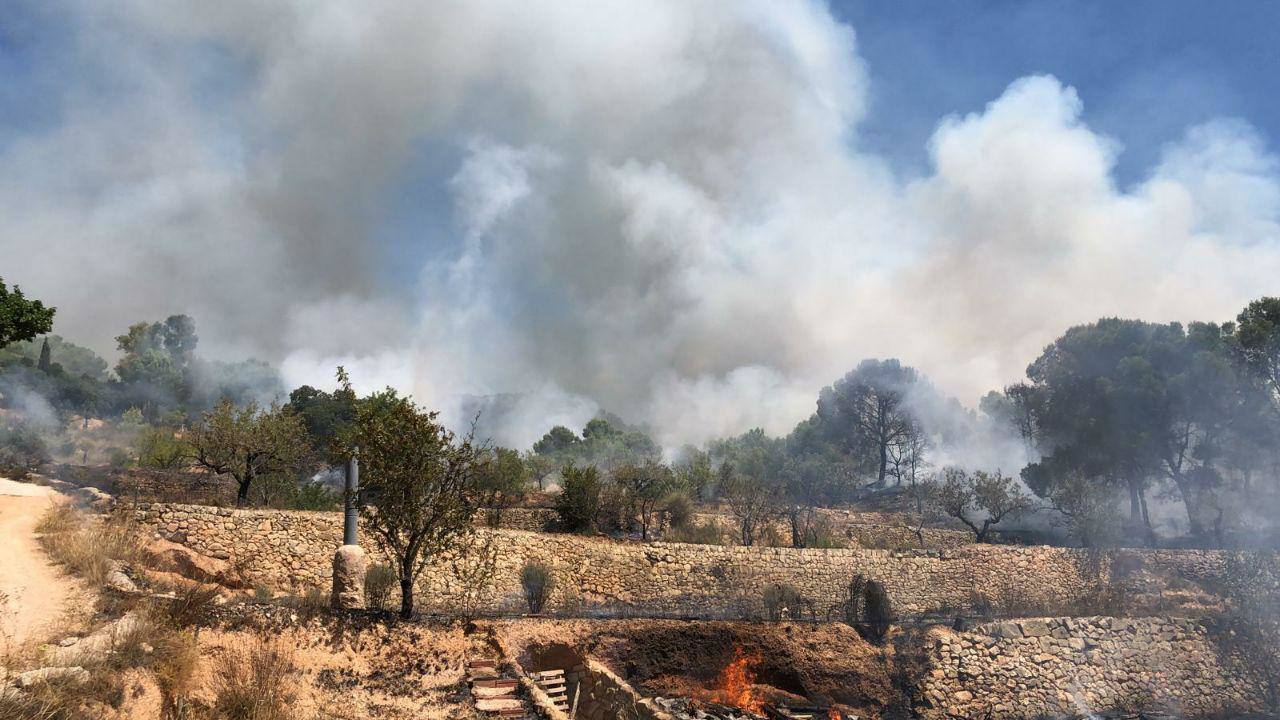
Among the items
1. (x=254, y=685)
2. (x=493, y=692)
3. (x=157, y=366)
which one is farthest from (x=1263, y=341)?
(x=157, y=366)

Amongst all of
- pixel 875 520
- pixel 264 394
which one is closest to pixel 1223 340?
pixel 875 520

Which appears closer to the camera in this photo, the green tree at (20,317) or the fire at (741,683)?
the fire at (741,683)

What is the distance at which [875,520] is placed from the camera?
1551 inches

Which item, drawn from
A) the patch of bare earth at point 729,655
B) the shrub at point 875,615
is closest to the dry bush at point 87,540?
the patch of bare earth at point 729,655

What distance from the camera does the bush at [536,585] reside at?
68.4 ft

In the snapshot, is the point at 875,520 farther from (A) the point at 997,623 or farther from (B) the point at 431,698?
(B) the point at 431,698

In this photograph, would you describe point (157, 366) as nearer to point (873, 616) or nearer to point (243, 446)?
point (243, 446)

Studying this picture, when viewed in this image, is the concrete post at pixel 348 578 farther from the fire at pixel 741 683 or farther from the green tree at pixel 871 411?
the green tree at pixel 871 411

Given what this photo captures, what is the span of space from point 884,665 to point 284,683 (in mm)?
16071

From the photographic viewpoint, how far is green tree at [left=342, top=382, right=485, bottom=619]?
50.0 feet

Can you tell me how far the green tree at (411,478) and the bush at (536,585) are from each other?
235 inches

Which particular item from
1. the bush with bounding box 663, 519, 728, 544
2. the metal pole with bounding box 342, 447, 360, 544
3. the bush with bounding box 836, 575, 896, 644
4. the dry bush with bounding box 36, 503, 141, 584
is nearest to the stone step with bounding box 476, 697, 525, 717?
the metal pole with bounding box 342, 447, 360, 544

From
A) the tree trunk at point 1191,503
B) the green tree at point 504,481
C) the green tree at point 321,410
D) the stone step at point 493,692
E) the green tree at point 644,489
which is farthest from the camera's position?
the green tree at point 321,410

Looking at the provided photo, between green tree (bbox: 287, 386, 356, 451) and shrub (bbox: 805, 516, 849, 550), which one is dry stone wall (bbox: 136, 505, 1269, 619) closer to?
shrub (bbox: 805, 516, 849, 550)
